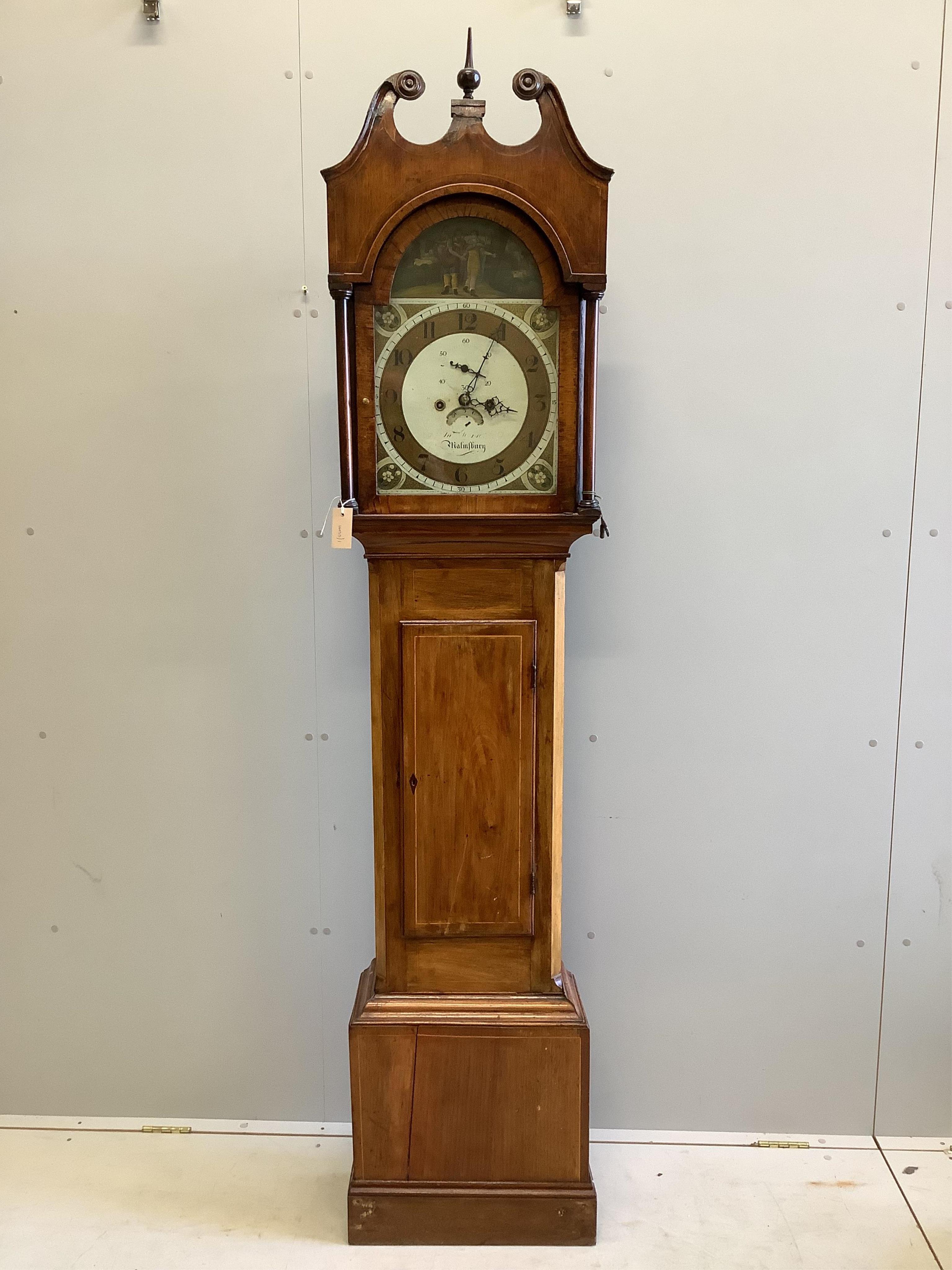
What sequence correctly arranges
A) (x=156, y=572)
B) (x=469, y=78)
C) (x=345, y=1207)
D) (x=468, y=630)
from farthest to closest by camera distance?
(x=156, y=572) → (x=345, y=1207) → (x=468, y=630) → (x=469, y=78)

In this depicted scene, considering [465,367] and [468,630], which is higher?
[465,367]

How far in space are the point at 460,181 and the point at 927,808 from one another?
5.09ft

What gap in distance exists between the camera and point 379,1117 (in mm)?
1778

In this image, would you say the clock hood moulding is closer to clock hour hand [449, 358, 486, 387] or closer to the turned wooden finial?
the turned wooden finial

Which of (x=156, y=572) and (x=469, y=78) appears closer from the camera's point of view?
(x=469, y=78)

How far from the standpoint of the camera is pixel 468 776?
68.7 inches

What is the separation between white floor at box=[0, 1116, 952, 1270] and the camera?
1.76m

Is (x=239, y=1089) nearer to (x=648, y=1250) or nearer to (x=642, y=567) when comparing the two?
(x=648, y=1250)

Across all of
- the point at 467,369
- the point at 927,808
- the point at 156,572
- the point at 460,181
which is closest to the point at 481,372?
the point at 467,369

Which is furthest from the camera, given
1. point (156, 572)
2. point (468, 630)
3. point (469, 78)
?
point (156, 572)

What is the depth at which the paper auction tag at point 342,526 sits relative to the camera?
1611mm

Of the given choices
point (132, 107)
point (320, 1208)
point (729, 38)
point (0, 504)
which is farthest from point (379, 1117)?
point (729, 38)

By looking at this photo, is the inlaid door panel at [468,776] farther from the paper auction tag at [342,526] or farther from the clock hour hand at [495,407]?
the clock hour hand at [495,407]

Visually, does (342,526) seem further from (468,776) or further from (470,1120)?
(470,1120)
